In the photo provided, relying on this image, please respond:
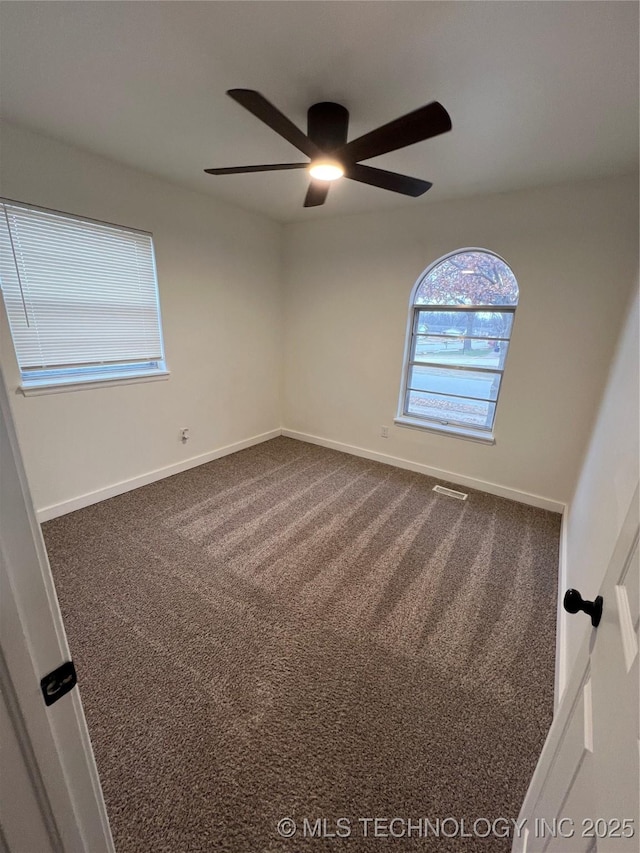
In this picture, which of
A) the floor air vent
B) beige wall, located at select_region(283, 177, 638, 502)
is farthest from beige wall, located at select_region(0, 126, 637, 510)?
the floor air vent

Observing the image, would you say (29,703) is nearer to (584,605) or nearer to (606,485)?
(584,605)

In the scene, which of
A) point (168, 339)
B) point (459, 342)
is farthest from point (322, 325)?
point (168, 339)

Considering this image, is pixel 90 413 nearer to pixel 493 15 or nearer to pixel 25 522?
pixel 25 522

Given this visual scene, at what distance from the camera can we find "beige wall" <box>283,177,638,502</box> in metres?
2.53

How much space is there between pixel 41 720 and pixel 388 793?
122 cm

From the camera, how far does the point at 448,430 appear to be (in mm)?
3443

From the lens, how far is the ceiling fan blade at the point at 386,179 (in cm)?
185

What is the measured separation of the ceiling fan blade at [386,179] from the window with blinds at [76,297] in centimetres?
184

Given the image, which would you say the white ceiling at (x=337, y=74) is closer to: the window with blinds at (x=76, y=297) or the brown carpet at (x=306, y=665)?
the window with blinds at (x=76, y=297)

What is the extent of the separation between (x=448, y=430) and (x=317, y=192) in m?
2.36

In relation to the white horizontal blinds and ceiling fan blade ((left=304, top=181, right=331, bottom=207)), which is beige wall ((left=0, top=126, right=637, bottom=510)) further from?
ceiling fan blade ((left=304, top=181, right=331, bottom=207))

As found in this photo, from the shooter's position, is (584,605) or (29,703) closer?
(29,703)

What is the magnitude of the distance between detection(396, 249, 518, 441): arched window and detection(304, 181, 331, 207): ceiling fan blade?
1386 mm

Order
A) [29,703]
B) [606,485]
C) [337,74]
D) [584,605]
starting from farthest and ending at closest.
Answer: [606,485]
[337,74]
[584,605]
[29,703]
